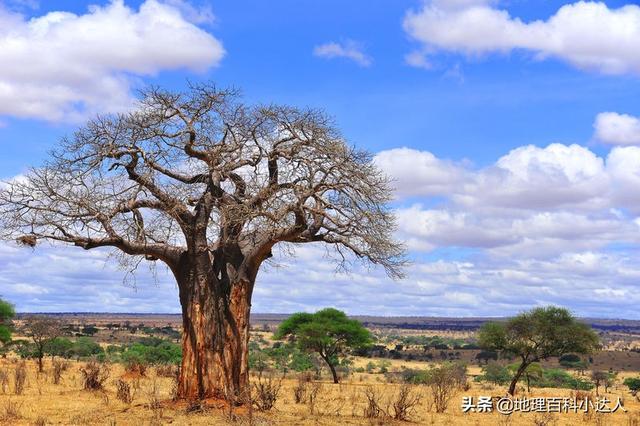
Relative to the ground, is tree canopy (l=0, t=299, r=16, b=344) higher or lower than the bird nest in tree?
lower

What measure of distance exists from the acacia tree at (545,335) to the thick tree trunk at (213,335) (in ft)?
58.8

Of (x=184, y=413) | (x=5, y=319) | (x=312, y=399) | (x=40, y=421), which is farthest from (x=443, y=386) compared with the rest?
(x=5, y=319)

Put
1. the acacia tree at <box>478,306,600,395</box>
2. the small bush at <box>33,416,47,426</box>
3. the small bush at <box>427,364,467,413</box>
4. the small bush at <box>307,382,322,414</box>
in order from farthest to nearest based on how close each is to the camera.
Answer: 1. the acacia tree at <box>478,306,600,395</box>
2. the small bush at <box>427,364,467,413</box>
3. the small bush at <box>307,382,322,414</box>
4. the small bush at <box>33,416,47,426</box>

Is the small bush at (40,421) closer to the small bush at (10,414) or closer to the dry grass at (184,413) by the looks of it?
the dry grass at (184,413)

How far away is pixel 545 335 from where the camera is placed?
3136cm

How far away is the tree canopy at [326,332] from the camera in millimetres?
35750

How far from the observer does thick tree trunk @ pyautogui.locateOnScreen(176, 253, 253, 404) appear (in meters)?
15.8

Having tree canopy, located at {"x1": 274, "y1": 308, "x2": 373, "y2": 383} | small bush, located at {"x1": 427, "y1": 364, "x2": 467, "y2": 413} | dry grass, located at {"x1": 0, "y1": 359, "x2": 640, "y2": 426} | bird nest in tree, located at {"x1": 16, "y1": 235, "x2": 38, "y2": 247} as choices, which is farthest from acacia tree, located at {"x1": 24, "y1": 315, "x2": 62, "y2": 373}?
bird nest in tree, located at {"x1": 16, "y1": 235, "x2": 38, "y2": 247}

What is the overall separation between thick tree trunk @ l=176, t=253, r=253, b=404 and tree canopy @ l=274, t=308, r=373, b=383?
1883 centimetres

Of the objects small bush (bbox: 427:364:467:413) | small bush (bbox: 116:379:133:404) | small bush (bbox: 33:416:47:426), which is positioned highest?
small bush (bbox: 116:379:133:404)

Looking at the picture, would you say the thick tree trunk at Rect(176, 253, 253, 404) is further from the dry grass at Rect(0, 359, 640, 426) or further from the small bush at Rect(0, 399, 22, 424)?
the small bush at Rect(0, 399, 22, 424)

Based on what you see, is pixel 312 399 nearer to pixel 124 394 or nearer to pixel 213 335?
pixel 124 394

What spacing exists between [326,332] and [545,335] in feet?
32.2

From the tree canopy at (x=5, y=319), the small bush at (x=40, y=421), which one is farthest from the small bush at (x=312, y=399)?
the tree canopy at (x=5, y=319)
